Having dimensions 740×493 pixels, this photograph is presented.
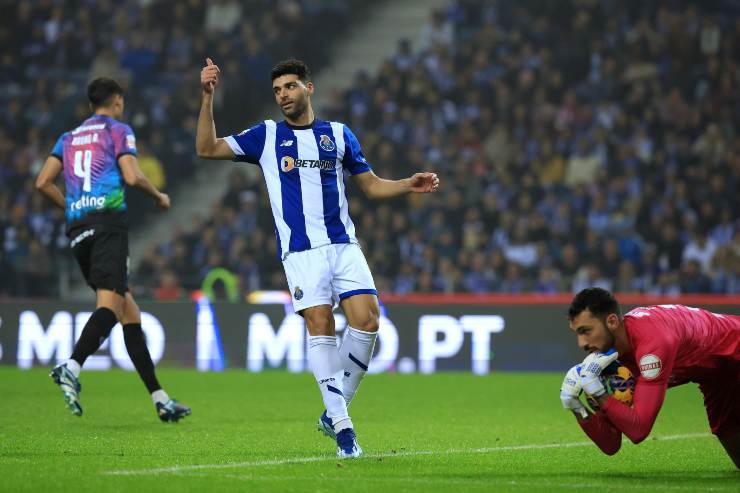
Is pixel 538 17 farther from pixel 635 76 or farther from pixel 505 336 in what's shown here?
pixel 505 336

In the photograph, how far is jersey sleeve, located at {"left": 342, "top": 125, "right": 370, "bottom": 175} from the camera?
25.2 ft

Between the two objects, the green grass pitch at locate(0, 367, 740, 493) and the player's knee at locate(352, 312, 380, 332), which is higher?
the player's knee at locate(352, 312, 380, 332)

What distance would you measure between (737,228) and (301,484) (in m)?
14.4

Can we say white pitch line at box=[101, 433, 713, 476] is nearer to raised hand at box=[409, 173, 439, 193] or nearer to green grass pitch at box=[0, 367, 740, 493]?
green grass pitch at box=[0, 367, 740, 493]

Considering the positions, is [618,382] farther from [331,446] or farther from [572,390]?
[331,446]

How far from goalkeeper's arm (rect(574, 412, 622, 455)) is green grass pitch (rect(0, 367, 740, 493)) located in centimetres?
16

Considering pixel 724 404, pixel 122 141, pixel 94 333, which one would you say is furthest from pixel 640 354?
pixel 122 141

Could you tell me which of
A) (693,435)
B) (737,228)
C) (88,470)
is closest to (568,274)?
(737,228)

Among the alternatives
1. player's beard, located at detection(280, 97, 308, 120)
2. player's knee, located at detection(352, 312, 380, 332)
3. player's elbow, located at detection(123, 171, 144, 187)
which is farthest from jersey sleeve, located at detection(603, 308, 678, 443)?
player's elbow, located at detection(123, 171, 144, 187)

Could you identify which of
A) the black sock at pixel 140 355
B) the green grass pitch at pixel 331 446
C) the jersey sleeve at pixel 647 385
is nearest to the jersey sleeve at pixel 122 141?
the black sock at pixel 140 355

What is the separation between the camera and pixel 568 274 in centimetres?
1909

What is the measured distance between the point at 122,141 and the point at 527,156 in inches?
505

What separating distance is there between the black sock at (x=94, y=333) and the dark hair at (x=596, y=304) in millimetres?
4259

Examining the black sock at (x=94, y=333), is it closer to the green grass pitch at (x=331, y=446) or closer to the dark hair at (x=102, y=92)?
the green grass pitch at (x=331, y=446)
